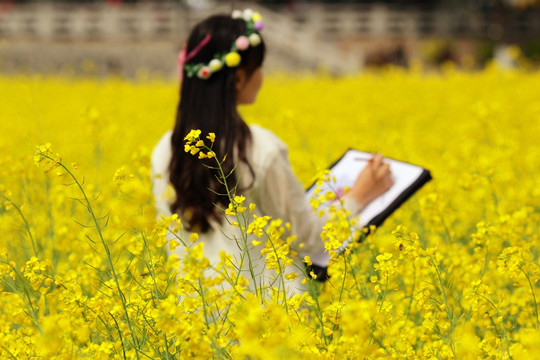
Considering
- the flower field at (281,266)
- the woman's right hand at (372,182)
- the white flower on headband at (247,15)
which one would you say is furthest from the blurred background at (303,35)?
the woman's right hand at (372,182)

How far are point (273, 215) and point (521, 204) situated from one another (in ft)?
4.30

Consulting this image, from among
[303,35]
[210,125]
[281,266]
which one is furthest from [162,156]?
[303,35]

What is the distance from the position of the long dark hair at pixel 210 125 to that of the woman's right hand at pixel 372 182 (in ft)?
1.11

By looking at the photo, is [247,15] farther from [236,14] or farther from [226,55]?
[226,55]

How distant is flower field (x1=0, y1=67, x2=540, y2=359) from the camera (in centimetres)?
128

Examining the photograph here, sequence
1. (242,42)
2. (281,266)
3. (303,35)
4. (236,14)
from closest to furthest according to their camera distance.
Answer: (281,266), (242,42), (236,14), (303,35)

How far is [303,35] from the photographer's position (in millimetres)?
16391

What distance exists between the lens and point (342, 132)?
5.82 meters

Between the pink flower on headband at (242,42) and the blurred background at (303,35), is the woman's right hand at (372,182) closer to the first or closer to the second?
the pink flower on headband at (242,42)

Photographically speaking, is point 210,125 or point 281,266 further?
point 210,125

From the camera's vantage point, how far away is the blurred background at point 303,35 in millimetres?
16453

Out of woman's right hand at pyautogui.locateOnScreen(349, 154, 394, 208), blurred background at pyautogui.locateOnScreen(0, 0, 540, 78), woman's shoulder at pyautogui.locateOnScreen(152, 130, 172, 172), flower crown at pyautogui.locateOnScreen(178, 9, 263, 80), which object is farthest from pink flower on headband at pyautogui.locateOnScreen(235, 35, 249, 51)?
blurred background at pyautogui.locateOnScreen(0, 0, 540, 78)

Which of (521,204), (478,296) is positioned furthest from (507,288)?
(478,296)

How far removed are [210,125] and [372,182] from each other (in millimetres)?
498
